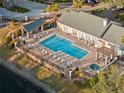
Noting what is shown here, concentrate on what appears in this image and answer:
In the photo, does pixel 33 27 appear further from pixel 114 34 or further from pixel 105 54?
pixel 105 54

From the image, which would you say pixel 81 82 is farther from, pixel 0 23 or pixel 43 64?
pixel 0 23

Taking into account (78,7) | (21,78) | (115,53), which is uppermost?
(78,7)

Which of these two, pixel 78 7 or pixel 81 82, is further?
pixel 78 7

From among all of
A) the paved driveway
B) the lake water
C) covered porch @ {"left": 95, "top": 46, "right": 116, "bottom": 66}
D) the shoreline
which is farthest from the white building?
the lake water

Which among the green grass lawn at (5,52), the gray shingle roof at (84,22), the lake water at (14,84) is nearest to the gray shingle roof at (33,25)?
the gray shingle roof at (84,22)

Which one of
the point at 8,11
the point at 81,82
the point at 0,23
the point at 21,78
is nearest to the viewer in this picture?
the point at 81,82

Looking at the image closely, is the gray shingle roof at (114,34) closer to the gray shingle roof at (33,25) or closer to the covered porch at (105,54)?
the covered porch at (105,54)

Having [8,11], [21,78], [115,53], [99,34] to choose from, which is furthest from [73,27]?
[8,11]

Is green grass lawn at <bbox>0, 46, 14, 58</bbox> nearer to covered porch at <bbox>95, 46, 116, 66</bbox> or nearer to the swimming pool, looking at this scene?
the swimming pool
